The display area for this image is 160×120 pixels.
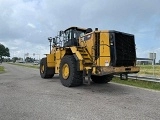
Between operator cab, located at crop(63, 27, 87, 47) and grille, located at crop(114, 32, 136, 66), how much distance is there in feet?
10.3

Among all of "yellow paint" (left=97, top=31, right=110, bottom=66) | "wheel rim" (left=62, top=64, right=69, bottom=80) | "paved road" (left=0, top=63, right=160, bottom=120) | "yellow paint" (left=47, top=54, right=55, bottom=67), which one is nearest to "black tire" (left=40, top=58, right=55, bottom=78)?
"yellow paint" (left=47, top=54, right=55, bottom=67)

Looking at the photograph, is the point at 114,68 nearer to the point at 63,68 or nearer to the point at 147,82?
the point at 63,68

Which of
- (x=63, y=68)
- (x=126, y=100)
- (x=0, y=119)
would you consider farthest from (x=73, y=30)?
(x=0, y=119)

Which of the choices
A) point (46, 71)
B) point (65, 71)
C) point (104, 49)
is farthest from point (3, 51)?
point (104, 49)

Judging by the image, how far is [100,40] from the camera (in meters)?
12.2

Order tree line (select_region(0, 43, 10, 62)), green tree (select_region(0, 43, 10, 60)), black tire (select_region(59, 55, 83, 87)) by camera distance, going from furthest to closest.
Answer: green tree (select_region(0, 43, 10, 60)) → tree line (select_region(0, 43, 10, 62)) → black tire (select_region(59, 55, 83, 87))

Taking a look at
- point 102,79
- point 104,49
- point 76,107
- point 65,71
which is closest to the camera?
point 76,107

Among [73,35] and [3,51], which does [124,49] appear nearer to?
[73,35]

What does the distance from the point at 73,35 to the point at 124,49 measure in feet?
12.2

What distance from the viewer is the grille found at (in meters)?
11.9

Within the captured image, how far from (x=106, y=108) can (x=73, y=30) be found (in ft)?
25.3

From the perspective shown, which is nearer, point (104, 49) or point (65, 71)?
point (104, 49)

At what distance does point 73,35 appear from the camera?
15.0m

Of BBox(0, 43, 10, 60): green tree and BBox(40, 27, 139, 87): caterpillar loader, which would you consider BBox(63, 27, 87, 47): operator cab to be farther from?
BBox(0, 43, 10, 60): green tree
